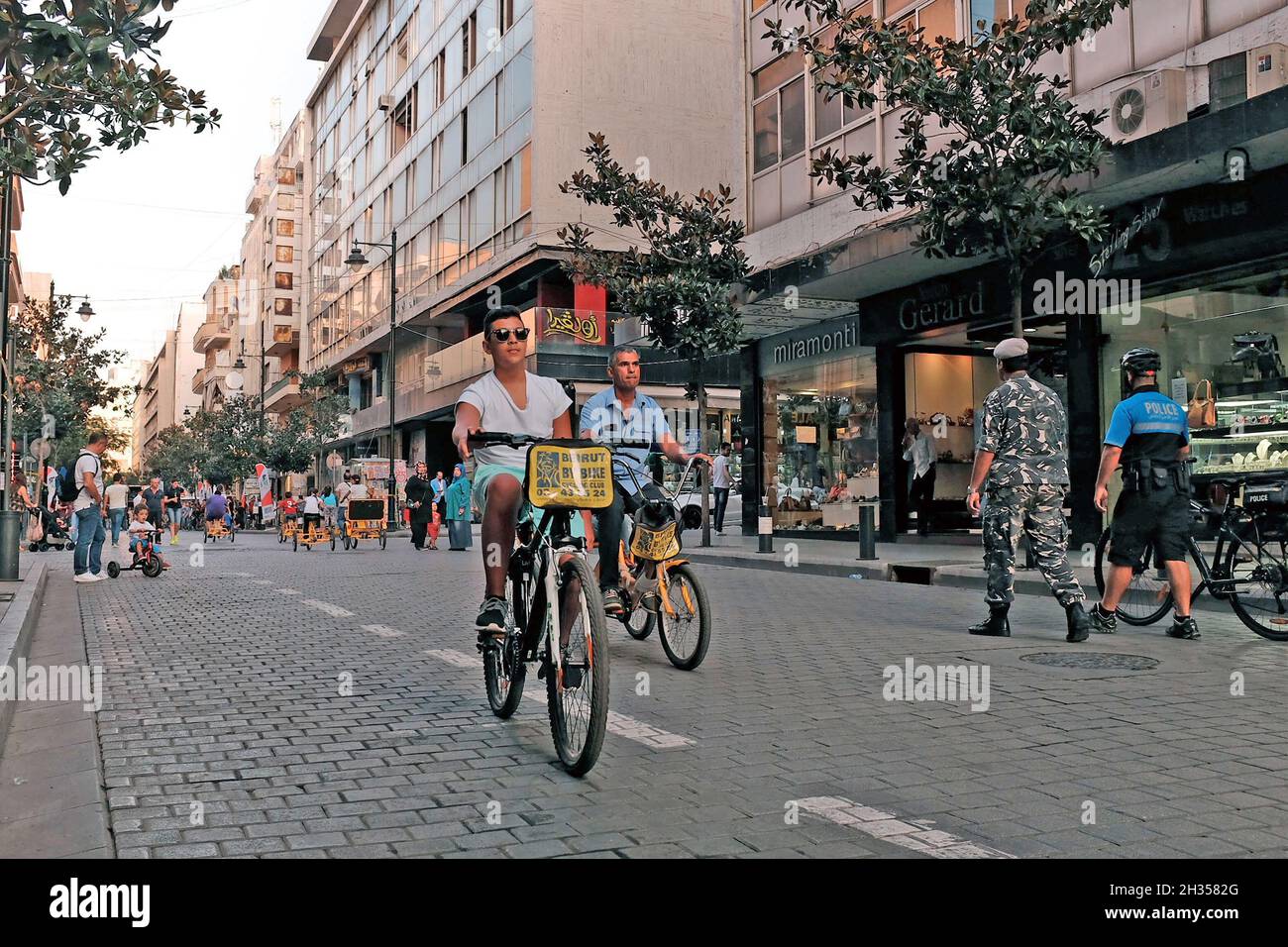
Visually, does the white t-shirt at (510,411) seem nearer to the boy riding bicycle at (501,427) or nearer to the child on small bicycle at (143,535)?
the boy riding bicycle at (501,427)

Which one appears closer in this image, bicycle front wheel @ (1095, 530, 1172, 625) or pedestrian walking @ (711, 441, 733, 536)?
bicycle front wheel @ (1095, 530, 1172, 625)

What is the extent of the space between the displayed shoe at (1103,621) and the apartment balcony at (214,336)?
10050cm

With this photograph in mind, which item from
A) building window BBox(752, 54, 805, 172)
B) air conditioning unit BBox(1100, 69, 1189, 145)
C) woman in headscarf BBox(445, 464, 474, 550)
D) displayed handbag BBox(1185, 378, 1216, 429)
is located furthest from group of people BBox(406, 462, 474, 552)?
air conditioning unit BBox(1100, 69, 1189, 145)

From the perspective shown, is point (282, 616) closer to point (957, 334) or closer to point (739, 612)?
point (739, 612)

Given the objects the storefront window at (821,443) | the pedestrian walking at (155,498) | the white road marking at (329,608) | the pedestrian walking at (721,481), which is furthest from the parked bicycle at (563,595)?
the pedestrian walking at (721,481)

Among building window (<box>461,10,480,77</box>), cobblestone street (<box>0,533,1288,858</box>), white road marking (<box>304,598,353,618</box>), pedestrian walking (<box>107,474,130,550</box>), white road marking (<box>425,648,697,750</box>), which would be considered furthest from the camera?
building window (<box>461,10,480,77</box>)

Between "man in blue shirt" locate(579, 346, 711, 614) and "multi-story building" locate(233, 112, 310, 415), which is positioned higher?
"multi-story building" locate(233, 112, 310, 415)

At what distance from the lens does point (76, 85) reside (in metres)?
7.88

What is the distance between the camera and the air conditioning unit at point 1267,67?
12344mm

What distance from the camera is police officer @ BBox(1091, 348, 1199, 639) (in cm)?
805

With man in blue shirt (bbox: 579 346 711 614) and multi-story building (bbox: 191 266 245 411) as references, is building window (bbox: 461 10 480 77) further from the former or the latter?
multi-story building (bbox: 191 266 245 411)

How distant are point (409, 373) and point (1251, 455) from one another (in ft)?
119

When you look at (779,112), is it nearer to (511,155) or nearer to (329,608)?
(511,155)

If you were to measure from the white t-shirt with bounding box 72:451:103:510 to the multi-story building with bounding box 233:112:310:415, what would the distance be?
5598 centimetres
